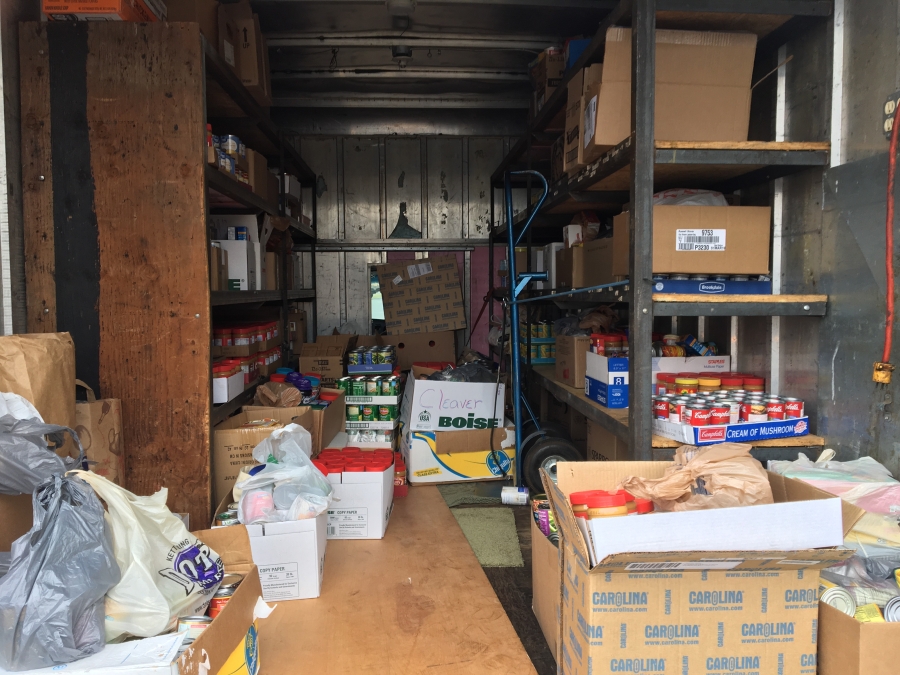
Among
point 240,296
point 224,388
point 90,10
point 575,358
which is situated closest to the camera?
point 90,10

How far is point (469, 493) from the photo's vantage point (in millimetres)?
3719

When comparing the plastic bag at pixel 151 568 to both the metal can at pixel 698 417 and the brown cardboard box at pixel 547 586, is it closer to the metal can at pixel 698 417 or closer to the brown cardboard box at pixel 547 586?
the brown cardboard box at pixel 547 586

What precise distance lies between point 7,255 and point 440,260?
3.60 metres

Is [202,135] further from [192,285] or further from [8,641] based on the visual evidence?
[8,641]

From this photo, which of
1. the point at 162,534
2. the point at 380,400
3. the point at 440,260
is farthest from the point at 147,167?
the point at 440,260

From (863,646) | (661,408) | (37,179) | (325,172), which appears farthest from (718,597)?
(325,172)

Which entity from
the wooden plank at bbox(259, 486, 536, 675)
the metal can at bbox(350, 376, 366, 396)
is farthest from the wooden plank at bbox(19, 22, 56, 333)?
the metal can at bbox(350, 376, 366, 396)

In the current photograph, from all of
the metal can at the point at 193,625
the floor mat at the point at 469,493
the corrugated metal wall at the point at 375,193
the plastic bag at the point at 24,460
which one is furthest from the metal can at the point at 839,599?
the corrugated metal wall at the point at 375,193

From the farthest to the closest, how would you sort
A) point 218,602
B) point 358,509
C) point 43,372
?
point 358,509, point 43,372, point 218,602

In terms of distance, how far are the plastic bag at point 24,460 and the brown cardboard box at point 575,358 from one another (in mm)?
2407

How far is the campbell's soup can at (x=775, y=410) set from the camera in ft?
7.52

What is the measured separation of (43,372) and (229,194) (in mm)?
1379

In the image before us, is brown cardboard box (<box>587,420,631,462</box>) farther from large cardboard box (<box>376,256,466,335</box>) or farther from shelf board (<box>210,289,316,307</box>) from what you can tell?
large cardboard box (<box>376,256,466,335</box>)

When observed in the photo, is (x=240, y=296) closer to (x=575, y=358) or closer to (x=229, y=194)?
(x=229, y=194)
